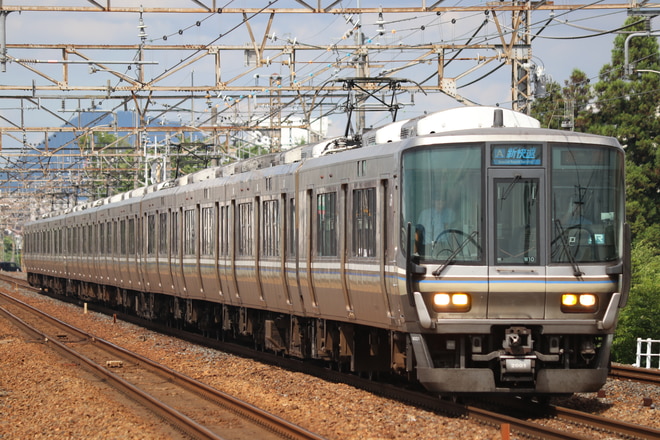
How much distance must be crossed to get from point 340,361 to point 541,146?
474cm

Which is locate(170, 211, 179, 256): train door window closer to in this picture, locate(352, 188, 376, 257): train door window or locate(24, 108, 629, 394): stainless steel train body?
locate(24, 108, 629, 394): stainless steel train body

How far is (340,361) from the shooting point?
14758 millimetres

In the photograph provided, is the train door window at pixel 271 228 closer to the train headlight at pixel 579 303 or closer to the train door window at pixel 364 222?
the train door window at pixel 364 222

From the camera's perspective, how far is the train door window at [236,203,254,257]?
1791 centimetres

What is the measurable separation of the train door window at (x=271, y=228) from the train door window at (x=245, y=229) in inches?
27.6

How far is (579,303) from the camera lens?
439 inches

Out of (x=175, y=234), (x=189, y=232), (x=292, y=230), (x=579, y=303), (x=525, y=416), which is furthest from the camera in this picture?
(x=175, y=234)

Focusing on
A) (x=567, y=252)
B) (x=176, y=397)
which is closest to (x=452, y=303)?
(x=567, y=252)

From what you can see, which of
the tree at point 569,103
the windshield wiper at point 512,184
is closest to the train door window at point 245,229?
the windshield wiper at point 512,184

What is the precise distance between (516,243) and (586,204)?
798mm

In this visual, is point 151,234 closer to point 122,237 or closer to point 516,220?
point 122,237

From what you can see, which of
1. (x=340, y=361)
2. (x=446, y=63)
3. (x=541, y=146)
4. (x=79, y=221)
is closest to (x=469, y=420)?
(x=541, y=146)

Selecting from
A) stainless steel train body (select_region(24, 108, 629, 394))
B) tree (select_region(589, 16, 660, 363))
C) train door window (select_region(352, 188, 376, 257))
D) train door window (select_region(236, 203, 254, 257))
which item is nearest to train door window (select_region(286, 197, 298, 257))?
stainless steel train body (select_region(24, 108, 629, 394))

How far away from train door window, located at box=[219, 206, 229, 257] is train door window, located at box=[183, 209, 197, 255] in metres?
1.99
